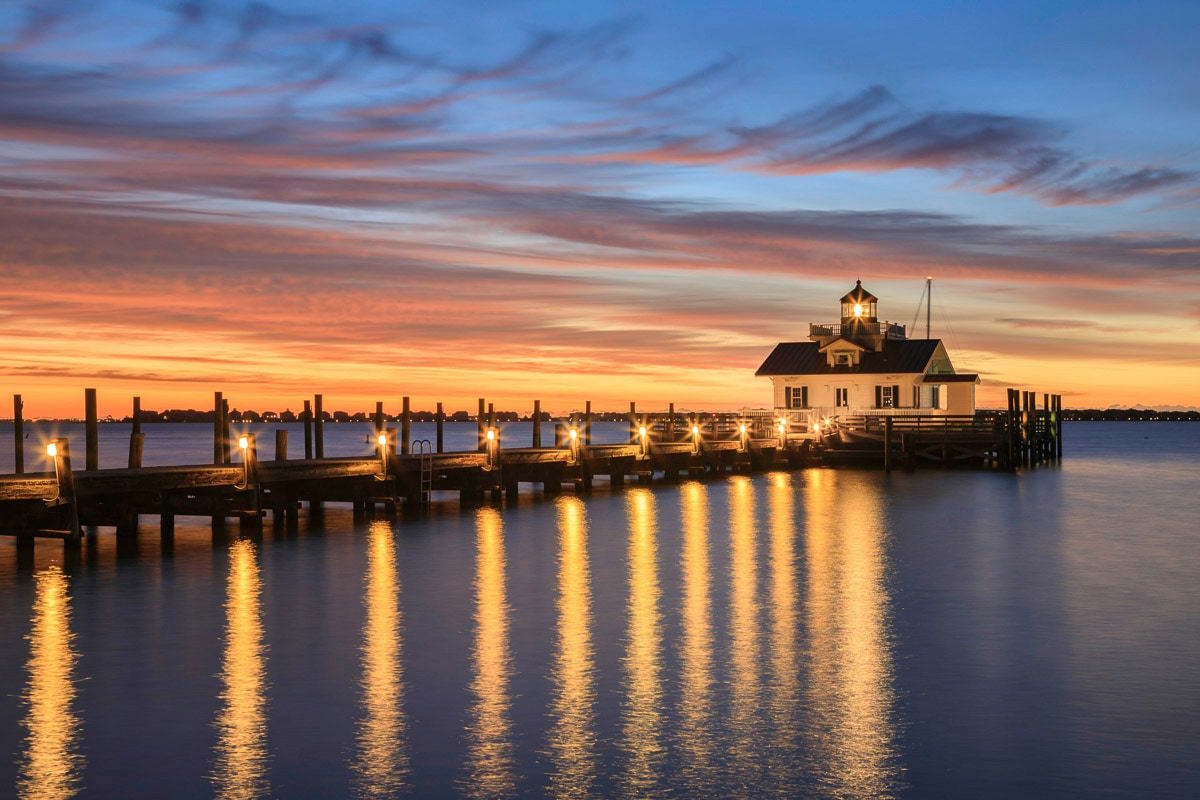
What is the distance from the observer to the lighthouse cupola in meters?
Result: 73.9

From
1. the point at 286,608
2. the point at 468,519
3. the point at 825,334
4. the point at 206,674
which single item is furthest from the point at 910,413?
the point at 206,674

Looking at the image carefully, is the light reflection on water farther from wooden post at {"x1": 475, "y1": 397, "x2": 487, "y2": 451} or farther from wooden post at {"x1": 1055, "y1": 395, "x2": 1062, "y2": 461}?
wooden post at {"x1": 1055, "y1": 395, "x2": 1062, "y2": 461}

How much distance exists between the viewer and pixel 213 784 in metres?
11.5

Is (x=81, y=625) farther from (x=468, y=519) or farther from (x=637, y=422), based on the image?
(x=637, y=422)

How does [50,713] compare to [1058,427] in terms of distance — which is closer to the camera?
[50,713]

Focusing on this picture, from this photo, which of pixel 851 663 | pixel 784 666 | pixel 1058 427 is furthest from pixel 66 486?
pixel 1058 427

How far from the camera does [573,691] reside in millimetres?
15117

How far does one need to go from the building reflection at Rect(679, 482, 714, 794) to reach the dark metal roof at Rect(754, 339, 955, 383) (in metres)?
41.6

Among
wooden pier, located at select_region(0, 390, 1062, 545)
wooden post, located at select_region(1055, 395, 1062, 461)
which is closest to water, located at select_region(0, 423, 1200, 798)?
wooden pier, located at select_region(0, 390, 1062, 545)

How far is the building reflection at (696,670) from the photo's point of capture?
12328 millimetres

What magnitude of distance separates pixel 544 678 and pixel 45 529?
17.2 meters

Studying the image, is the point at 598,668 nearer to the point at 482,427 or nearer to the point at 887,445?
the point at 482,427

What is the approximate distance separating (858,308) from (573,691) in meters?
61.9

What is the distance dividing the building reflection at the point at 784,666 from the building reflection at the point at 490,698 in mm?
2626
